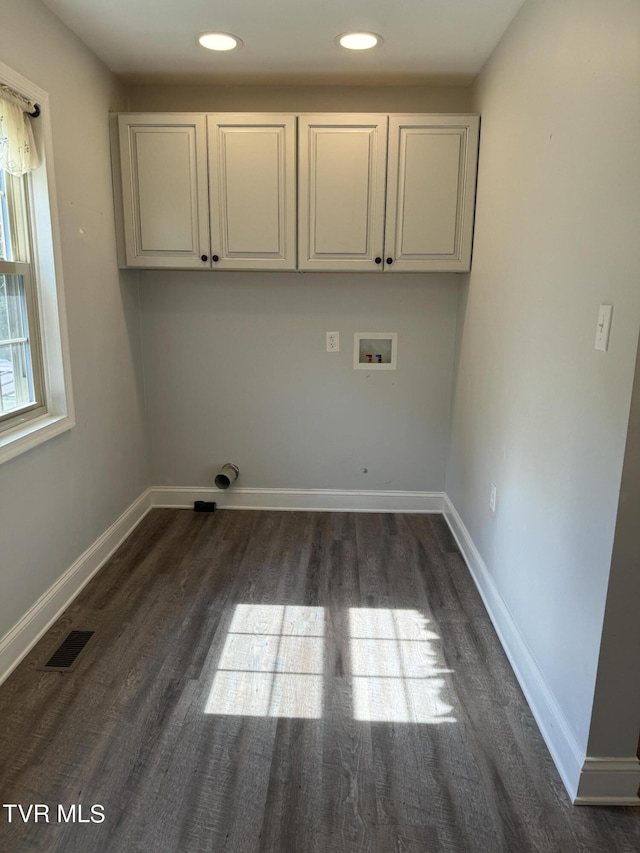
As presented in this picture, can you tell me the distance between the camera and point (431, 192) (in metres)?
3.06

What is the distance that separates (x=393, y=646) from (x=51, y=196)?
2.32 metres

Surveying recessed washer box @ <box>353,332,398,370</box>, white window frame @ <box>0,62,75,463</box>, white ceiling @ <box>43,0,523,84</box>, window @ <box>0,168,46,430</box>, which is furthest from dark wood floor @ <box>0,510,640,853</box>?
white ceiling @ <box>43,0,523,84</box>

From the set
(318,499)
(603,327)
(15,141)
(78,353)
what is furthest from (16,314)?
(603,327)

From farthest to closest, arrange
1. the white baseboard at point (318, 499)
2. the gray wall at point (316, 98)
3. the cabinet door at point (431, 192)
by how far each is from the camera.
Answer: the white baseboard at point (318, 499) → the gray wall at point (316, 98) → the cabinet door at point (431, 192)

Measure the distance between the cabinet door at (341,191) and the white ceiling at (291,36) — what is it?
0.28m

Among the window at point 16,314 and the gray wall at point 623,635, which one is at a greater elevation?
the window at point 16,314

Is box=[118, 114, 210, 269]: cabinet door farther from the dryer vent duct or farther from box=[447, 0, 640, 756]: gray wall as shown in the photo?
box=[447, 0, 640, 756]: gray wall

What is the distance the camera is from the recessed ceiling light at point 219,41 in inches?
101

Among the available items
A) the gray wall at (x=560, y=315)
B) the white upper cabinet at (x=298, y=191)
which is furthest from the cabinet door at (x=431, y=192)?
the gray wall at (x=560, y=315)

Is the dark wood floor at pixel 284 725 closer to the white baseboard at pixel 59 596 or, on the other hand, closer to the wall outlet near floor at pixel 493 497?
the white baseboard at pixel 59 596

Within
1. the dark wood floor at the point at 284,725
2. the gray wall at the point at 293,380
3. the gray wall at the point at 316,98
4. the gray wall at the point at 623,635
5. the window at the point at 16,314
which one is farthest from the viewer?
the gray wall at the point at 293,380

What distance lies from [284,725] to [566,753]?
87 cm

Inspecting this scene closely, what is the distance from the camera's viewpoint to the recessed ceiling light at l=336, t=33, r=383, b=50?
8.40ft

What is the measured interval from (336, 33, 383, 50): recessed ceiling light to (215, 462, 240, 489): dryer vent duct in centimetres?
235
